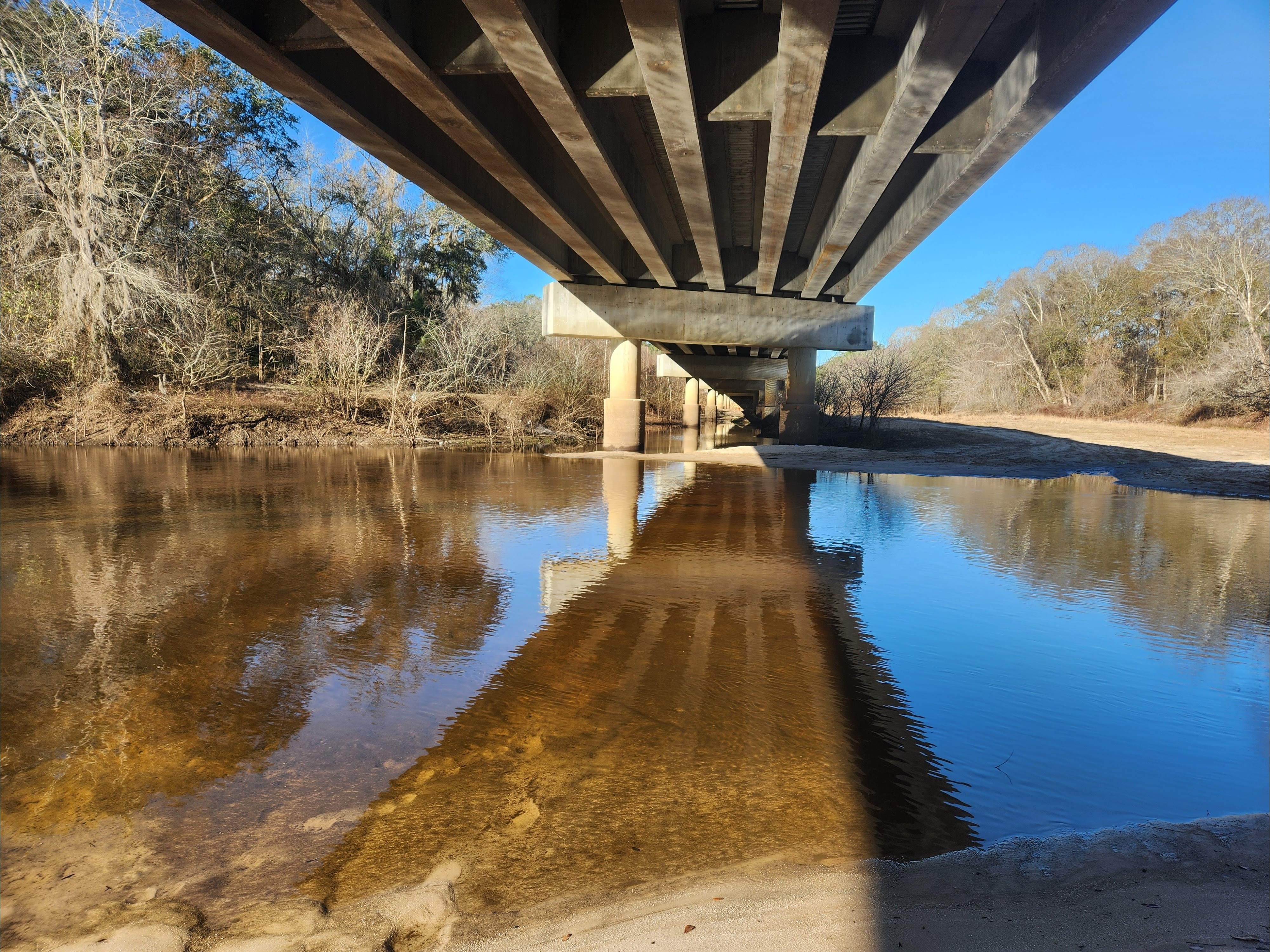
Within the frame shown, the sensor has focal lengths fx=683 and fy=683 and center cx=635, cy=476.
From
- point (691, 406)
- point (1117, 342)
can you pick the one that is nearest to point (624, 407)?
point (691, 406)

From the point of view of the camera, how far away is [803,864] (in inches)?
84.4

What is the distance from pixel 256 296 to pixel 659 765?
29.4 metres

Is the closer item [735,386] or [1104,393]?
[1104,393]

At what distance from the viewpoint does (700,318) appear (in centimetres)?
1853

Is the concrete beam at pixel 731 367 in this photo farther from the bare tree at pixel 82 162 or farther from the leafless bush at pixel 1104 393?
the bare tree at pixel 82 162

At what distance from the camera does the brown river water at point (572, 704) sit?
2.22 metres

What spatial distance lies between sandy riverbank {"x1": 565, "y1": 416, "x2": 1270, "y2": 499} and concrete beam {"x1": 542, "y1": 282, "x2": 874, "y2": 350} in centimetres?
313

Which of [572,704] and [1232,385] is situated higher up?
[1232,385]

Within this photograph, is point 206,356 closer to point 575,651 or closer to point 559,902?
point 575,651

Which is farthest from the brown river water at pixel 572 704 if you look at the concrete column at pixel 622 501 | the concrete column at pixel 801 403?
the concrete column at pixel 801 403

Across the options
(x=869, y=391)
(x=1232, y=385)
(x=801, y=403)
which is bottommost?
(x=801, y=403)

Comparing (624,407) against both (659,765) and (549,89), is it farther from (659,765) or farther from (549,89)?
(659,765)

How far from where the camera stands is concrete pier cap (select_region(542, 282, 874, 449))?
18406mm

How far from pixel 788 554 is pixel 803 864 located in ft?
15.0
